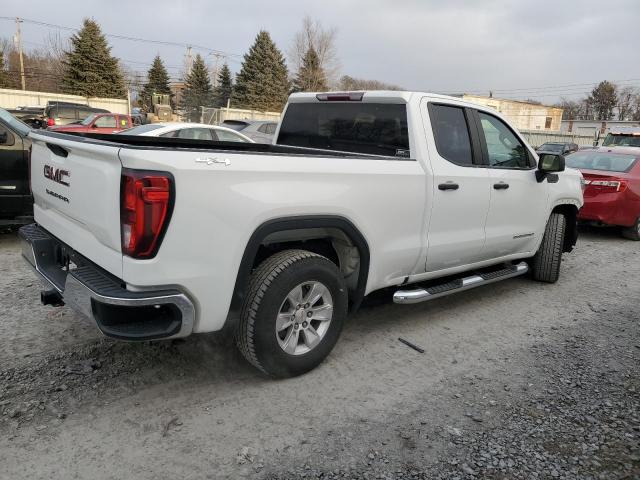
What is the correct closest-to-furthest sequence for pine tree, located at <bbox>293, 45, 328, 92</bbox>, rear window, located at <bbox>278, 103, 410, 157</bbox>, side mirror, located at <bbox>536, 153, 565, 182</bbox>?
rear window, located at <bbox>278, 103, 410, 157</bbox> → side mirror, located at <bbox>536, 153, 565, 182</bbox> → pine tree, located at <bbox>293, 45, 328, 92</bbox>

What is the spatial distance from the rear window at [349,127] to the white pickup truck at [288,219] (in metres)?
0.01

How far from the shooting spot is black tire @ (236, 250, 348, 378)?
118 inches

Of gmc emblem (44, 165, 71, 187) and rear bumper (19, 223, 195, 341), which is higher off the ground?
gmc emblem (44, 165, 71, 187)

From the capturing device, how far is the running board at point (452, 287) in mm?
3912

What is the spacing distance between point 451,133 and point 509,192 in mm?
926

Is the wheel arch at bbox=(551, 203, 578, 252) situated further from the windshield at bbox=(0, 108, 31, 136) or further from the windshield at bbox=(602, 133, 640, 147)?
the windshield at bbox=(602, 133, 640, 147)

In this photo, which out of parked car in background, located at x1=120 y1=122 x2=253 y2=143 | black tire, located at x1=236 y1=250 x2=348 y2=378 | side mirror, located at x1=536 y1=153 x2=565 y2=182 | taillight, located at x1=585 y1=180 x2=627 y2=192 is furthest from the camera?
parked car in background, located at x1=120 y1=122 x2=253 y2=143

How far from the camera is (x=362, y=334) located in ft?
13.7

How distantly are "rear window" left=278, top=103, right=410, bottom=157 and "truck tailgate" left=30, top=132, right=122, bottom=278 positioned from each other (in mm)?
2202

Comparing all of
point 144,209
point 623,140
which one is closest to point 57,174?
point 144,209

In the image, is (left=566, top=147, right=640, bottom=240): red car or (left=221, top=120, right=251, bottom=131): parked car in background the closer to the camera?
(left=566, top=147, right=640, bottom=240): red car

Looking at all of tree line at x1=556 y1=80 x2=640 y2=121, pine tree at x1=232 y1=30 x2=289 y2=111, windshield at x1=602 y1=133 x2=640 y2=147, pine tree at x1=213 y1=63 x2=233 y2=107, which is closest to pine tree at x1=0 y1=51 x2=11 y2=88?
pine tree at x1=213 y1=63 x2=233 y2=107

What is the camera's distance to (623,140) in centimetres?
1875

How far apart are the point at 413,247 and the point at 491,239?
113cm
